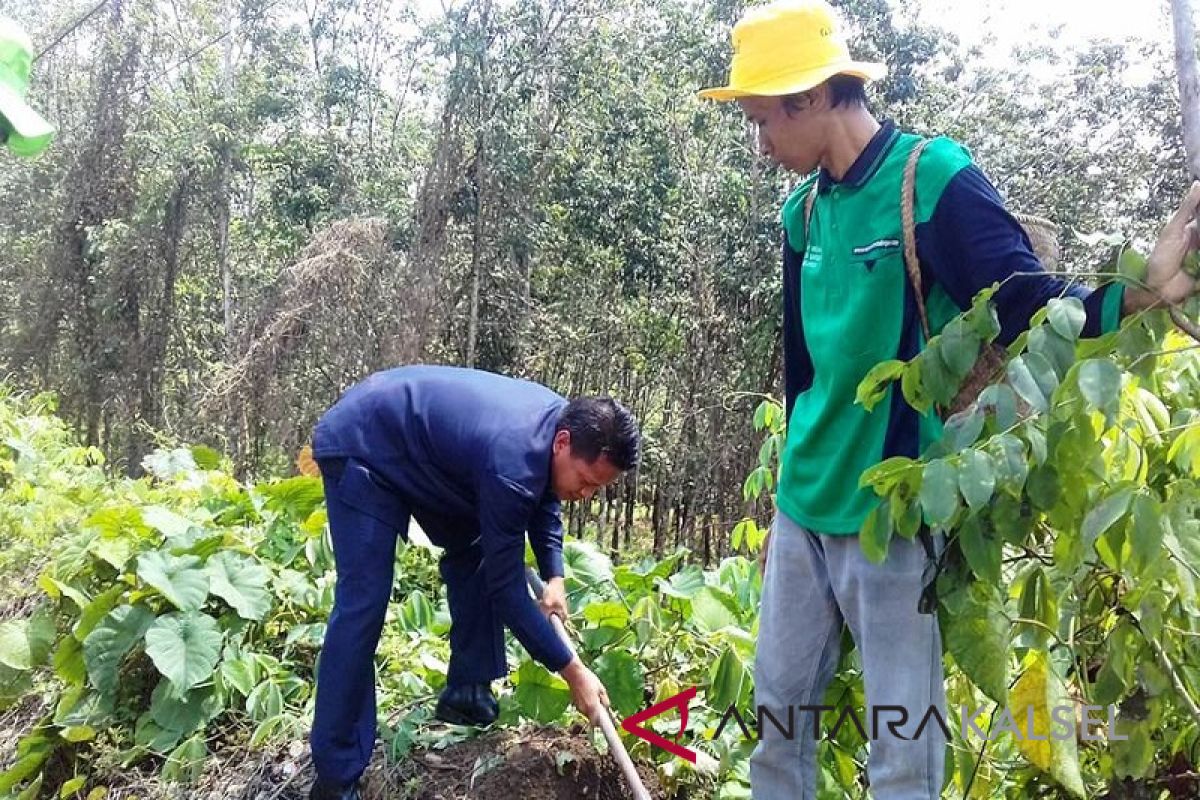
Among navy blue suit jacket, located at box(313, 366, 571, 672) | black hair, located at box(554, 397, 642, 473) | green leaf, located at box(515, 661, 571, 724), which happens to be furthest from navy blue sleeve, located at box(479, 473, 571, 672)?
green leaf, located at box(515, 661, 571, 724)

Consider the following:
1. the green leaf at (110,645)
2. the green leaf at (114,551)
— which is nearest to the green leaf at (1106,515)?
the green leaf at (110,645)

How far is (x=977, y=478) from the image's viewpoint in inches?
48.0

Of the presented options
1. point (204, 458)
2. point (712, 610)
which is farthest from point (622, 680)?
point (204, 458)

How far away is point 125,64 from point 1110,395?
41.4 ft

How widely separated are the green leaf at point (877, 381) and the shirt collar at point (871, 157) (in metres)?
0.33

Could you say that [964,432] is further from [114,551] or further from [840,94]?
[114,551]

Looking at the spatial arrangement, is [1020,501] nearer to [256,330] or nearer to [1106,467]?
[1106,467]

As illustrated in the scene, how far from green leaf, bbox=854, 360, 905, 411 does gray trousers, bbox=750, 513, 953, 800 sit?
0.24 meters

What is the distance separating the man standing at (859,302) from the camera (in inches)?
58.9

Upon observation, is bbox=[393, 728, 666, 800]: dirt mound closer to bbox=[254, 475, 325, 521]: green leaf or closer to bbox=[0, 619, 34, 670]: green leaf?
bbox=[254, 475, 325, 521]: green leaf

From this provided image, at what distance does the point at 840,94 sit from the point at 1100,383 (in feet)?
2.24

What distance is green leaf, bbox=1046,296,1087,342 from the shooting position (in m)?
1.23

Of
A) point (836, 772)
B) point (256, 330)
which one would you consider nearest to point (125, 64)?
point (256, 330)

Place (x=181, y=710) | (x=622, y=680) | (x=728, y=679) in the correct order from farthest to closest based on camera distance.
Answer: (x=181, y=710)
(x=622, y=680)
(x=728, y=679)
